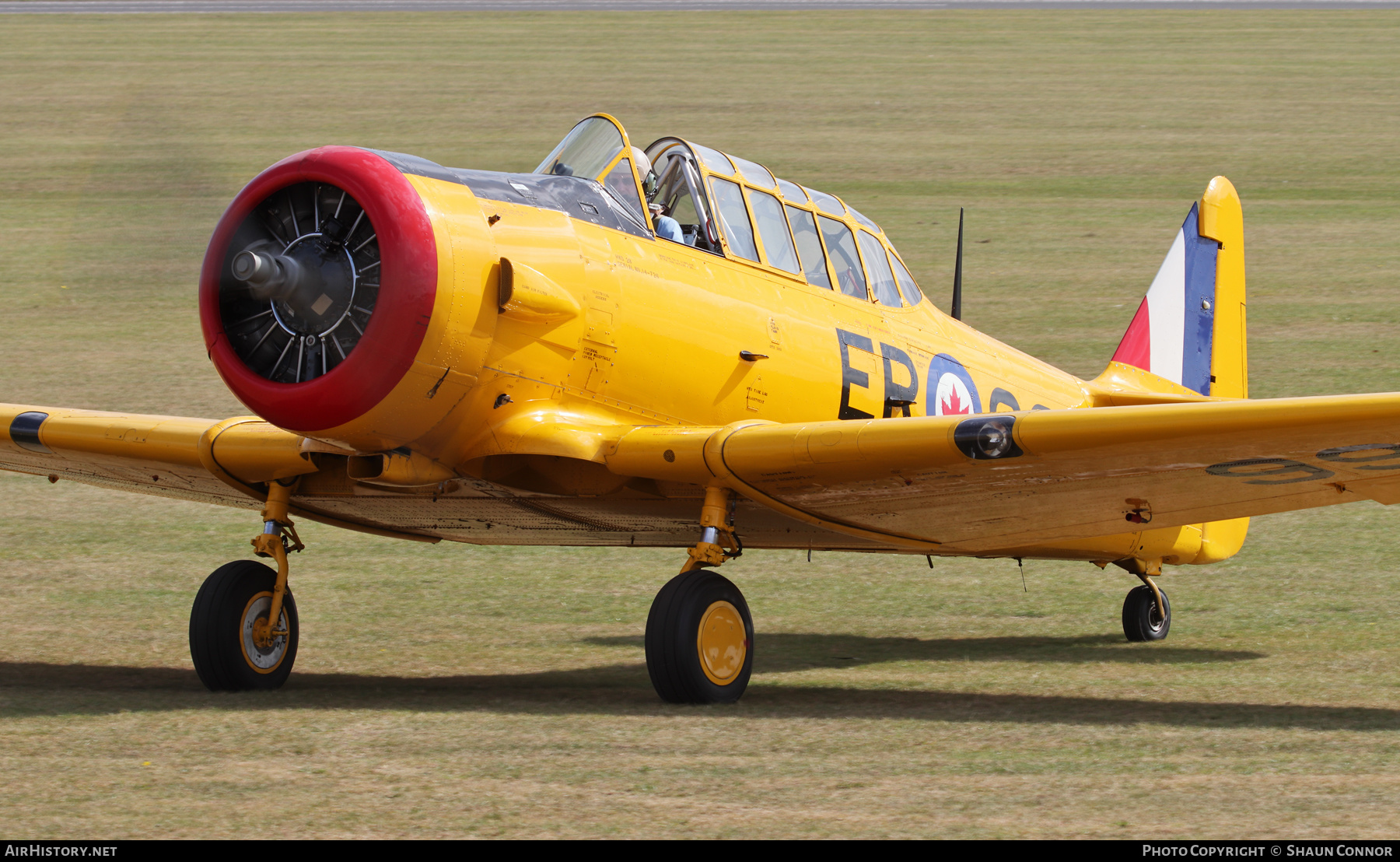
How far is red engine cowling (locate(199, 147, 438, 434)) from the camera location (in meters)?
7.06

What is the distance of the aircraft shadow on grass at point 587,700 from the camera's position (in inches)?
291

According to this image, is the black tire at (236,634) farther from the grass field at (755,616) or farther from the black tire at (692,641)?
the black tire at (692,641)

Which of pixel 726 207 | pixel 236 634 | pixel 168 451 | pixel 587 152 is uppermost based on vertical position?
pixel 587 152

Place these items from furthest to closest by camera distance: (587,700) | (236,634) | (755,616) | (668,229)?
(755,616), (668,229), (236,634), (587,700)

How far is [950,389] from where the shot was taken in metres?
9.95

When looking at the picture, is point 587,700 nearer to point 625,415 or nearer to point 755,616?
point 625,415

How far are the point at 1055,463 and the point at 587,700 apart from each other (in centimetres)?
243

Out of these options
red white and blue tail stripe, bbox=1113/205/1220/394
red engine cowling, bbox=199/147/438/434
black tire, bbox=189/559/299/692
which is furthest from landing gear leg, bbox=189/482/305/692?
red white and blue tail stripe, bbox=1113/205/1220/394

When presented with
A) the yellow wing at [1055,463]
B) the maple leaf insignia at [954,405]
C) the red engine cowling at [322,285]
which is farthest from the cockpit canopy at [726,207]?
the red engine cowling at [322,285]

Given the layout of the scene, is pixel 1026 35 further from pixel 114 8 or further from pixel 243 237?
pixel 243 237

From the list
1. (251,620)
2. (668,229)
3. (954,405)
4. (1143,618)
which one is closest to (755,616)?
(954,405)

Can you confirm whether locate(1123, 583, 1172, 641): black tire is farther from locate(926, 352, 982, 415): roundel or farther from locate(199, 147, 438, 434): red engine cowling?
locate(199, 147, 438, 434): red engine cowling

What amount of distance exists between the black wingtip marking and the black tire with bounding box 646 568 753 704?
12.9 feet

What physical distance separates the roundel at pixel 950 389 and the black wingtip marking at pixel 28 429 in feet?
16.5
